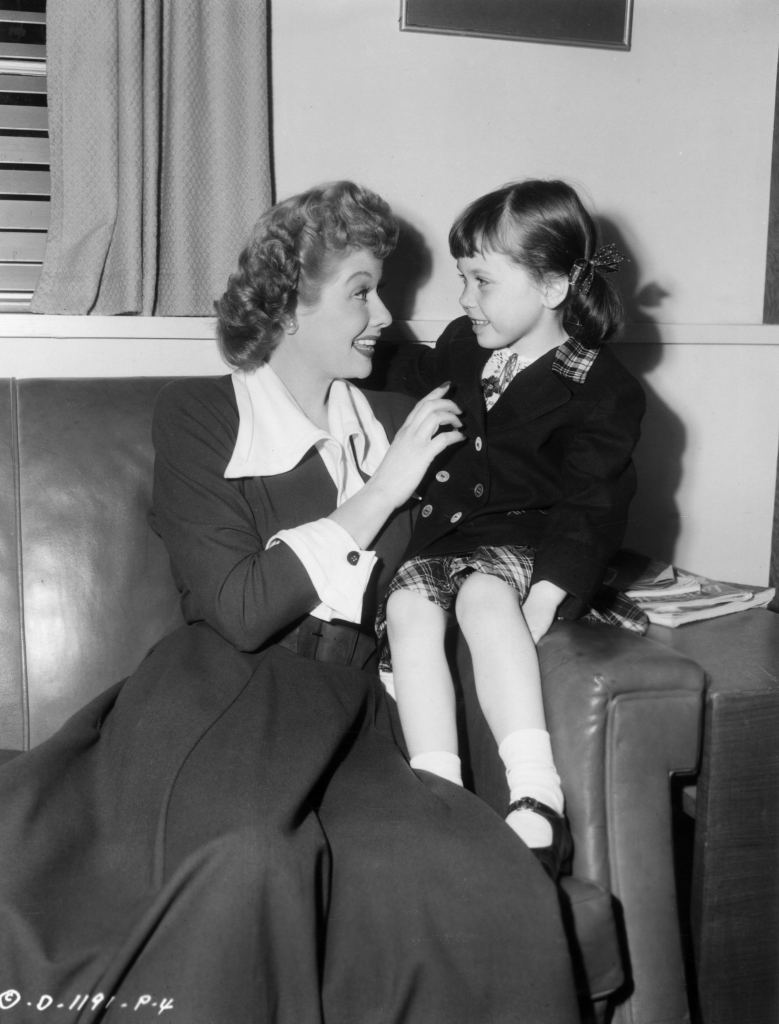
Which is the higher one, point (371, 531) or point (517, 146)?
point (517, 146)

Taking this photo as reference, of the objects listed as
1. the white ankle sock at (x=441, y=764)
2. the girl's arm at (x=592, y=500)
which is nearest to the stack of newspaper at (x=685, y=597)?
the girl's arm at (x=592, y=500)

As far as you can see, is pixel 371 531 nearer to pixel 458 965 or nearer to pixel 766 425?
pixel 458 965

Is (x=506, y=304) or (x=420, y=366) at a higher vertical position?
(x=506, y=304)

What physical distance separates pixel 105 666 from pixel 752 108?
7.08 ft

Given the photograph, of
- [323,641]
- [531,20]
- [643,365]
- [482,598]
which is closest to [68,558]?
[323,641]

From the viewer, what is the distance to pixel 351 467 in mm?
1906

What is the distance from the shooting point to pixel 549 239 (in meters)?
1.89

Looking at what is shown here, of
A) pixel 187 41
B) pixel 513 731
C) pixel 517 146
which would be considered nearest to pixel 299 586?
pixel 513 731

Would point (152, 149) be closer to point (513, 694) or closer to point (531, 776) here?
point (513, 694)

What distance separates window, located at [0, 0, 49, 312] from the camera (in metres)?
2.22

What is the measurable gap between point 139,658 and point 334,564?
48cm

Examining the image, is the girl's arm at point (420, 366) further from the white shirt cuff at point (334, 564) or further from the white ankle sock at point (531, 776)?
the white ankle sock at point (531, 776)

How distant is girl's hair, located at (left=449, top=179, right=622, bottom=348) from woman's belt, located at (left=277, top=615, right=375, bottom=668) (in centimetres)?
74

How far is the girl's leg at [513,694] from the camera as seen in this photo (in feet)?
4.83
